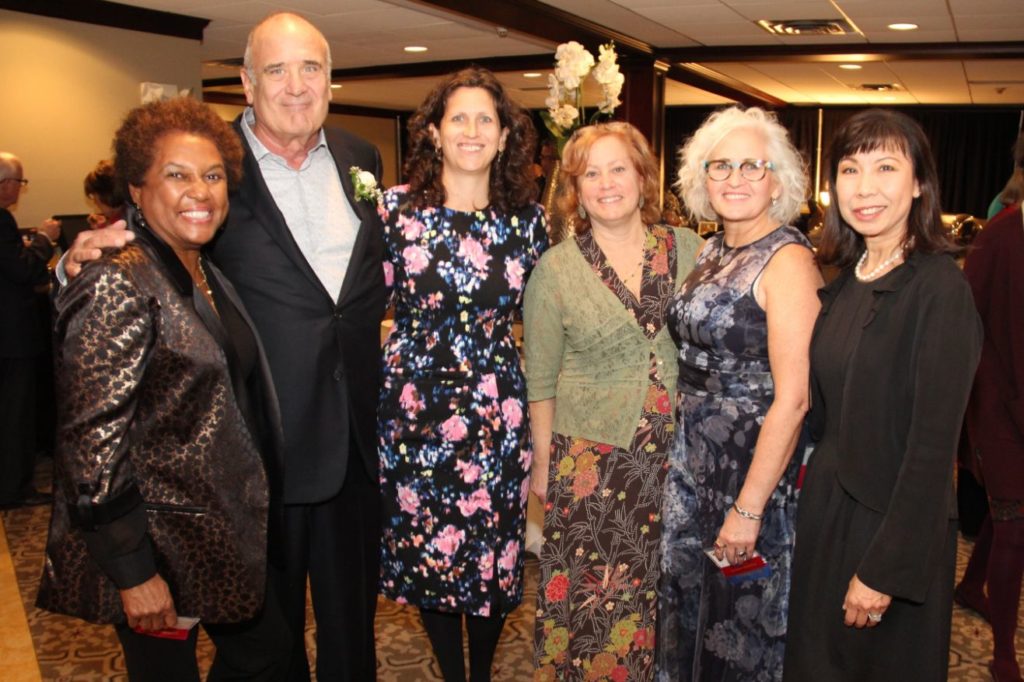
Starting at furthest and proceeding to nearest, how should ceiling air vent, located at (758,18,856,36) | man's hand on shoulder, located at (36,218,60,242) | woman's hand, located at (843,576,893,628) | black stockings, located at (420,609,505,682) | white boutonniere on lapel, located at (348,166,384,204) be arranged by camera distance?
ceiling air vent, located at (758,18,856,36)
man's hand on shoulder, located at (36,218,60,242)
black stockings, located at (420,609,505,682)
white boutonniere on lapel, located at (348,166,384,204)
woman's hand, located at (843,576,893,628)

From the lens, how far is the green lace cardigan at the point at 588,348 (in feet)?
8.07

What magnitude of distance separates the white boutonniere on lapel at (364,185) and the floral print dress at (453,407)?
0.24ft

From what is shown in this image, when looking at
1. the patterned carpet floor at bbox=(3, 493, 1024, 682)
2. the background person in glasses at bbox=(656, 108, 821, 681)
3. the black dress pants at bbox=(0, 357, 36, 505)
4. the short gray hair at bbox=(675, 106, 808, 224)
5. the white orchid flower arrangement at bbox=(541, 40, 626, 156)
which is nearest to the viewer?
the background person in glasses at bbox=(656, 108, 821, 681)

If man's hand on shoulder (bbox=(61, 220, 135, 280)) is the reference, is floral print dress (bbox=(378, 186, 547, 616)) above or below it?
below

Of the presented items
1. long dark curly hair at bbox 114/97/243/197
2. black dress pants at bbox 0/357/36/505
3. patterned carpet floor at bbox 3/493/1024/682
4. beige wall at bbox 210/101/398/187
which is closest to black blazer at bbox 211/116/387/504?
long dark curly hair at bbox 114/97/243/197

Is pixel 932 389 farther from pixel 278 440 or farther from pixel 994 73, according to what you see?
pixel 994 73

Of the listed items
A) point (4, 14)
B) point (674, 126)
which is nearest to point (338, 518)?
point (4, 14)

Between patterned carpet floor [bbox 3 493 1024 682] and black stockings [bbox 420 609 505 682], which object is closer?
black stockings [bbox 420 609 505 682]

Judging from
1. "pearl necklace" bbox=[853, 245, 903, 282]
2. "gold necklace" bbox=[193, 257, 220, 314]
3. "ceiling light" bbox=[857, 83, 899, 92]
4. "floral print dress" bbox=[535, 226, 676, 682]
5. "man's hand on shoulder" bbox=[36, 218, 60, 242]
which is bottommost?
"floral print dress" bbox=[535, 226, 676, 682]

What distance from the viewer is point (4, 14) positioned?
222 inches

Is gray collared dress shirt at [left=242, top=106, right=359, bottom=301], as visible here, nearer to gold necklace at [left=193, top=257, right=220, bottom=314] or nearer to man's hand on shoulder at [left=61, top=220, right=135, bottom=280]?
gold necklace at [left=193, top=257, right=220, bottom=314]

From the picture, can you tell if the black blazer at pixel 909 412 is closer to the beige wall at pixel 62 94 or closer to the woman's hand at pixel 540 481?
the woman's hand at pixel 540 481

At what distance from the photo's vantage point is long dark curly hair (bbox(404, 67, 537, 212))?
8.20ft

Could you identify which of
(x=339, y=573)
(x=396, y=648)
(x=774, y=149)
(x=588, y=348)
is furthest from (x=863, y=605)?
(x=396, y=648)
